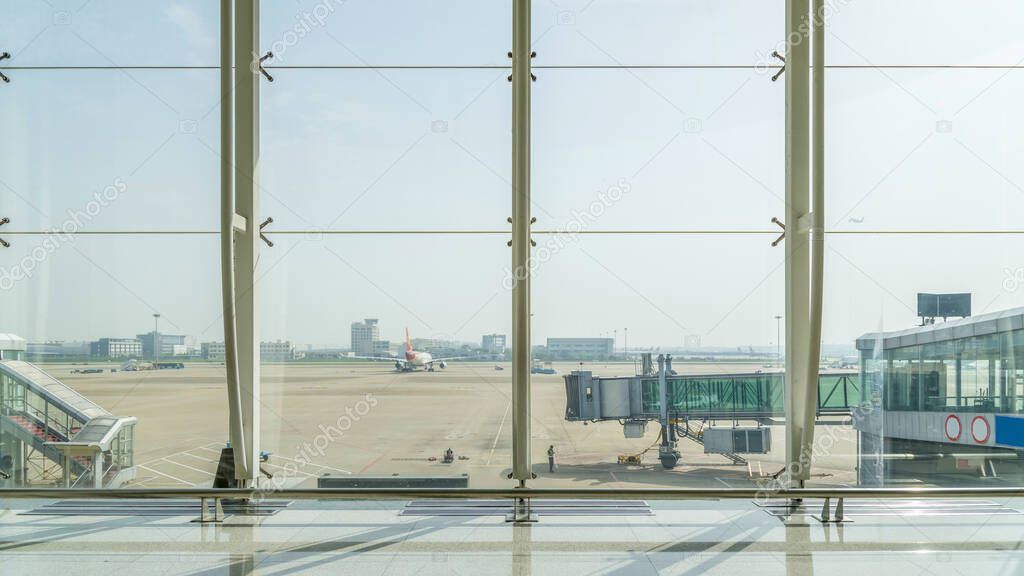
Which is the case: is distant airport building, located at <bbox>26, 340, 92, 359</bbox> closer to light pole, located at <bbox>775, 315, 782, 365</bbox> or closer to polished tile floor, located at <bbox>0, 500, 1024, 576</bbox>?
polished tile floor, located at <bbox>0, 500, 1024, 576</bbox>

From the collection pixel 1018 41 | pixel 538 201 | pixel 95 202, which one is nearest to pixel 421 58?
pixel 538 201

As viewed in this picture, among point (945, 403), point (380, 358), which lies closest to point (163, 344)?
point (380, 358)

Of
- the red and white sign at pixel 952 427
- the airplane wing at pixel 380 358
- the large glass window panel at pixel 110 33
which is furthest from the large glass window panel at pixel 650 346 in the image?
the large glass window panel at pixel 110 33

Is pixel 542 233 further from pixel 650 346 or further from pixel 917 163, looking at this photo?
pixel 917 163

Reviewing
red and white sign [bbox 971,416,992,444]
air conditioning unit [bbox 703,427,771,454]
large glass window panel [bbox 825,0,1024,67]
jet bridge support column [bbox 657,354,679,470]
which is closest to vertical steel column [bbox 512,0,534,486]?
jet bridge support column [bbox 657,354,679,470]

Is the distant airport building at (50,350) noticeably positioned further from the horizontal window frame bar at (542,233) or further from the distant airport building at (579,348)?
the distant airport building at (579,348)

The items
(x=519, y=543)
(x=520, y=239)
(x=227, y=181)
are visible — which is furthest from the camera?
(x=520, y=239)

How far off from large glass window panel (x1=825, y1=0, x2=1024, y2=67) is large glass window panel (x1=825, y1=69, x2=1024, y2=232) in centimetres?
10

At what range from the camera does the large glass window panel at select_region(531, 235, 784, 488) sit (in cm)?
464

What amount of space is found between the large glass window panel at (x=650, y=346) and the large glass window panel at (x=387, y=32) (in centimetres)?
138

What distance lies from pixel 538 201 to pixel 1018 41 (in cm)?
321

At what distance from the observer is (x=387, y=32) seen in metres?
4.62

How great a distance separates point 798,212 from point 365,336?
2.89 meters

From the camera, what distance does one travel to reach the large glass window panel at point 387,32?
4598 mm
